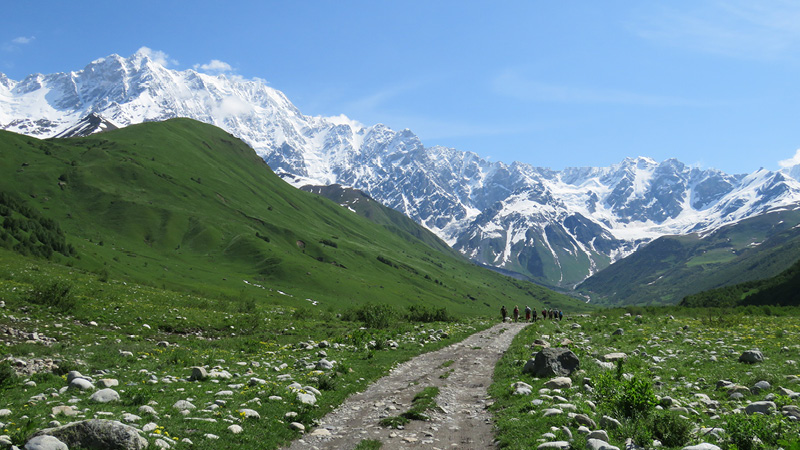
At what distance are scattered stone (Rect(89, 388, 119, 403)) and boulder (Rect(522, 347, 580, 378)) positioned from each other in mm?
18457

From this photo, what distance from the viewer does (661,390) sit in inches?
672

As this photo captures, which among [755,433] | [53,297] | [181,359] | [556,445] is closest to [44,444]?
[556,445]

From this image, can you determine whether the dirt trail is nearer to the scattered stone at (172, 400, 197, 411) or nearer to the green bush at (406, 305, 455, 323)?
the scattered stone at (172, 400, 197, 411)

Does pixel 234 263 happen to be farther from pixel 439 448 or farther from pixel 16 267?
pixel 439 448

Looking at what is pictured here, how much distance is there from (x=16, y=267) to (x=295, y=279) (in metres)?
133

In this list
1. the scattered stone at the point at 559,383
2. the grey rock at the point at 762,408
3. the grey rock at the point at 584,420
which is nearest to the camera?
the grey rock at the point at 762,408

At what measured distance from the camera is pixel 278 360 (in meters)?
25.6

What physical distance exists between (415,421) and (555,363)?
9090 mm

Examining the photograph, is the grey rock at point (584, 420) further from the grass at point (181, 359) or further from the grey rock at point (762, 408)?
the grass at point (181, 359)

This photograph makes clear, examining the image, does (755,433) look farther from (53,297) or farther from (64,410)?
(53,297)

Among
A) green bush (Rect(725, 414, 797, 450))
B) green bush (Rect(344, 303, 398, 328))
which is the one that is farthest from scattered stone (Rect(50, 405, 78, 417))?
green bush (Rect(344, 303, 398, 328))

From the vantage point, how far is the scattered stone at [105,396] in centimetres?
1443

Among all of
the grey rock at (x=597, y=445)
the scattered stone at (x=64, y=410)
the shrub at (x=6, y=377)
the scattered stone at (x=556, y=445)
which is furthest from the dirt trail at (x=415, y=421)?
the shrub at (x=6, y=377)

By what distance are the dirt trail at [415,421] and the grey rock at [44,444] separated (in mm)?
6229
